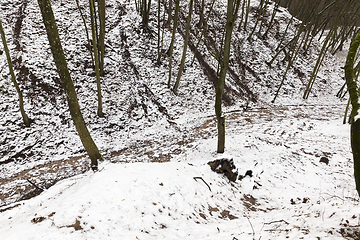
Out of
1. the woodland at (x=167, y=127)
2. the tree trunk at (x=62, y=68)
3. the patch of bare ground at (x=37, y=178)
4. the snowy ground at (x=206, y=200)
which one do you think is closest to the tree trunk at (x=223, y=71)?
the woodland at (x=167, y=127)

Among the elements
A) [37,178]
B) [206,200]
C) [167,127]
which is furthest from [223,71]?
[37,178]

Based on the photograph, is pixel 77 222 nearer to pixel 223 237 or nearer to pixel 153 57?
pixel 223 237

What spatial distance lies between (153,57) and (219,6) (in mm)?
16683

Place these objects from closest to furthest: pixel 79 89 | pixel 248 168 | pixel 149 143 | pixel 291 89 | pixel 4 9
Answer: pixel 248 168, pixel 149 143, pixel 79 89, pixel 4 9, pixel 291 89

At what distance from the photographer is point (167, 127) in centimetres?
1241

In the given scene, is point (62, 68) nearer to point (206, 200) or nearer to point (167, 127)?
point (206, 200)

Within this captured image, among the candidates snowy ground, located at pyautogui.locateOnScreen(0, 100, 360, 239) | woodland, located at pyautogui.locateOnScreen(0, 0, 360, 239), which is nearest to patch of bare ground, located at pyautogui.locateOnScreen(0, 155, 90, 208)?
woodland, located at pyautogui.locateOnScreen(0, 0, 360, 239)

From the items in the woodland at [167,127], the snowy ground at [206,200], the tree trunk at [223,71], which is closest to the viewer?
the snowy ground at [206,200]

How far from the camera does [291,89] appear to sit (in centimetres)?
1938

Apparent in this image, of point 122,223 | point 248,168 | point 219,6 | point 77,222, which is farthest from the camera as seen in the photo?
point 219,6

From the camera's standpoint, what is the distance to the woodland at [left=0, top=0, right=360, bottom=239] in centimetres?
374

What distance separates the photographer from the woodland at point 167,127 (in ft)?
12.3

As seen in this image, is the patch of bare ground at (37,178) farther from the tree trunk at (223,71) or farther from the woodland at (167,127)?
the tree trunk at (223,71)

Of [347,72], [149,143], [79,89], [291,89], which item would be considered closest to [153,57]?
[79,89]
